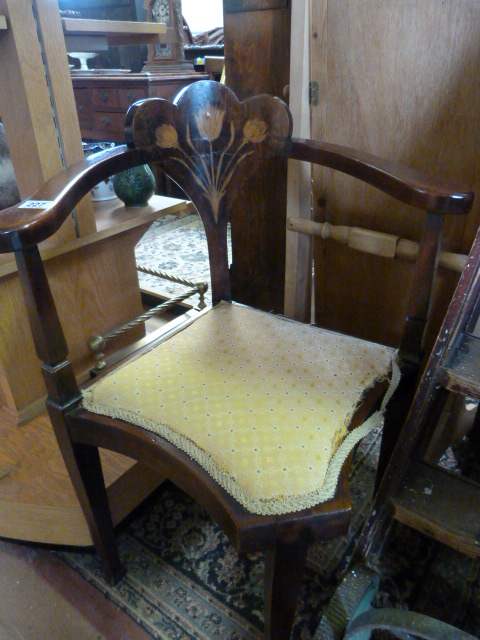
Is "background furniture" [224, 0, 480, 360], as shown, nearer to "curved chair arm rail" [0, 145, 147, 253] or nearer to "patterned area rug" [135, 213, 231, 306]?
"curved chair arm rail" [0, 145, 147, 253]

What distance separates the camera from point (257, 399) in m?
0.65

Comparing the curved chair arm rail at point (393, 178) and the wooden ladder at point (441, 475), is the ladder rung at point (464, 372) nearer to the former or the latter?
the wooden ladder at point (441, 475)

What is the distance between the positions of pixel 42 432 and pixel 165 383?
1.67 ft

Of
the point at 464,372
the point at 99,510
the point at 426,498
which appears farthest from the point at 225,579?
the point at 464,372

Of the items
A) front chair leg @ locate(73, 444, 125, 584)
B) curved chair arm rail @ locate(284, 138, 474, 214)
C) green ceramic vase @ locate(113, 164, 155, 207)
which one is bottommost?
front chair leg @ locate(73, 444, 125, 584)

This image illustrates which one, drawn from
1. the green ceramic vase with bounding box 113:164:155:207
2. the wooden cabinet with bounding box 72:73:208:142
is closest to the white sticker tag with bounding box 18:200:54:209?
the green ceramic vase with bounding box 113:164:155:207

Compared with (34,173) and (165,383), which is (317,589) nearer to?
(165,383)

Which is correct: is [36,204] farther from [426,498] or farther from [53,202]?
[426,498]

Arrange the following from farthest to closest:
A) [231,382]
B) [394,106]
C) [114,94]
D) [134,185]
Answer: [114,94], [134,185], [394,106], [231,382]

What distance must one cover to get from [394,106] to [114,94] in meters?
1.96

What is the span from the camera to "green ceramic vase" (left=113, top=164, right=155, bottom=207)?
116 centimetres

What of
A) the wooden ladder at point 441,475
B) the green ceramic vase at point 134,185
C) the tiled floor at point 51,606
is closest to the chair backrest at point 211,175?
the wooden ladder at point 441,475

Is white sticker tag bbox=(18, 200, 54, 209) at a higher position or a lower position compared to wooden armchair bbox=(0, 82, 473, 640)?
higher

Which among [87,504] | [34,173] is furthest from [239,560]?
[34,173]
